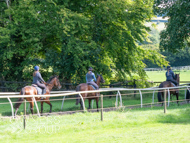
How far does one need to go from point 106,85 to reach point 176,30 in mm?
7286

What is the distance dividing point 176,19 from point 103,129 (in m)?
16.8

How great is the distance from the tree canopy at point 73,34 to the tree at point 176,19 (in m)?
1.57

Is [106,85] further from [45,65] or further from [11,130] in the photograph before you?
[11,130]

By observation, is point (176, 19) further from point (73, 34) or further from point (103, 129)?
point (103, 129)

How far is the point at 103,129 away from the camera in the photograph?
412 inches

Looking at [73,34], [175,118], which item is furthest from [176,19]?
[175,118]

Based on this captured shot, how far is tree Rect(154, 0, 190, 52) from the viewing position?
24391 mm

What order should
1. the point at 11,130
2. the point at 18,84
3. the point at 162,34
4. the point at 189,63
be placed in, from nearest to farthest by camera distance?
the point at 11,130 → the point at 18,84 → the point at 162,34 → the point at 189,63

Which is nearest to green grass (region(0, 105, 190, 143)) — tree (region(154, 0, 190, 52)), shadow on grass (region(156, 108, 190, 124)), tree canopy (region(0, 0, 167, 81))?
shadow on grass (region(156, 108, 190, 124))

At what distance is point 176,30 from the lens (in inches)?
983

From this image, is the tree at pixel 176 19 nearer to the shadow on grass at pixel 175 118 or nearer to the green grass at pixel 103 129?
the shadow on grass at pixel 175 118

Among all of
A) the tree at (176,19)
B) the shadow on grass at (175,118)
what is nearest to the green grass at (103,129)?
the shadow on grass at (175,118)

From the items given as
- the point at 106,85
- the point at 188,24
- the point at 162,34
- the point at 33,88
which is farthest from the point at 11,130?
the point at 162,34

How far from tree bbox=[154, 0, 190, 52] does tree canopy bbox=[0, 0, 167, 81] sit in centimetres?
157
